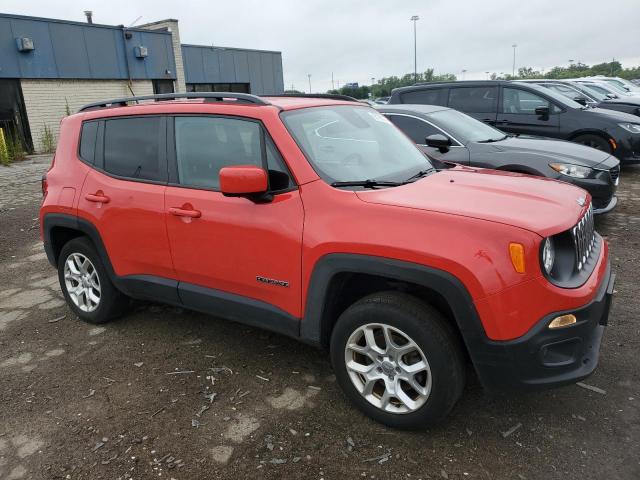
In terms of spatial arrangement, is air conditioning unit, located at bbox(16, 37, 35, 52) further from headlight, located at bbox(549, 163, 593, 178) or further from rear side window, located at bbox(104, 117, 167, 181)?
headlight, located at bbox(549, 163, 593, 178)

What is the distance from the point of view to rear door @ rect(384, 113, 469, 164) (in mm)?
6223

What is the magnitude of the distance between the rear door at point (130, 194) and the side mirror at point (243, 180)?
0.85 m

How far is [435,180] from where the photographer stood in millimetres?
3178

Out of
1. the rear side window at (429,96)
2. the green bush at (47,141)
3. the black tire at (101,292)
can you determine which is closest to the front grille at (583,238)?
the black tire at (101,292)

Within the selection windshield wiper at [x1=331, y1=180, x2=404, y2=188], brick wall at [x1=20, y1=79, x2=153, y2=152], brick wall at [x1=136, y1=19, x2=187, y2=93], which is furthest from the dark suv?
brick wall at [x1=136, y1=19, x2=187, y2=93]

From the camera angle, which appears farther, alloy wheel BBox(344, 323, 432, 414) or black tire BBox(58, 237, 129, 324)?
black tire BBox(58, 237, 129, 324)

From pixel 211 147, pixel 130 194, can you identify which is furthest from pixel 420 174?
pixel 130 194

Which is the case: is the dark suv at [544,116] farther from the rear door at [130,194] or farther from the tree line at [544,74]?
the tree line at [544,74]

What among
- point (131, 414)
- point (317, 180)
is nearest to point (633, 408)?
point (317, 180)

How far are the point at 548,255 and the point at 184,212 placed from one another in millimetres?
2162

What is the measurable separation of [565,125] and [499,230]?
24.4ft

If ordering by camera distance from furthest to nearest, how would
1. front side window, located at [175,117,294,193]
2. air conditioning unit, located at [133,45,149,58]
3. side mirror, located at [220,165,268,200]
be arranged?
1. air conditioning unit, located at [133,45,149,58]
2. front side window, located at [175,117,294,193]
3. side mirror, located at [220,165,268,200]

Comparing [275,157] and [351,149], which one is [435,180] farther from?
[275,157]

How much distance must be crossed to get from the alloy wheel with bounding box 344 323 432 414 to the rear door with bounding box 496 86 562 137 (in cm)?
716
